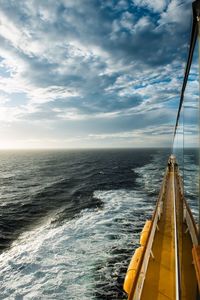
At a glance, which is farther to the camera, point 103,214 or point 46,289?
point 103,214

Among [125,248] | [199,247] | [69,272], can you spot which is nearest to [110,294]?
[69,272]

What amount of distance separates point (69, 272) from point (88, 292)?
1468 millimetres

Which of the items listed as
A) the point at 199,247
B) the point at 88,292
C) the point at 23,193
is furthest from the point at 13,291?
the point at 23,193

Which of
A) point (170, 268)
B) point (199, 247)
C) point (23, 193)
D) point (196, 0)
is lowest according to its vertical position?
point (23, 193)

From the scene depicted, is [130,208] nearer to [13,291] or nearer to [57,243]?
[57,243]

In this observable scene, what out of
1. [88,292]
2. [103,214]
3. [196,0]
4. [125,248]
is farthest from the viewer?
[103,214]

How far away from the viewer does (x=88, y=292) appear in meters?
7.93

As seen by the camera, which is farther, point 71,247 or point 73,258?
point 71,247

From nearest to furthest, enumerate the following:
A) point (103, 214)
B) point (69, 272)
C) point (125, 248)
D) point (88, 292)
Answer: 1. point (88, 292)
2. point (69, 272)
3. point (125, 248)
4. point (103, 214)

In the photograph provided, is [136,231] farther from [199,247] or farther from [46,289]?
[199,247]

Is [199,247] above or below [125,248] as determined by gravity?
above

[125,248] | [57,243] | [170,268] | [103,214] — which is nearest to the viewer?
[170,268]

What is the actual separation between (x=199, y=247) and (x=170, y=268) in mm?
3179

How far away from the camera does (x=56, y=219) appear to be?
56.6 feet
